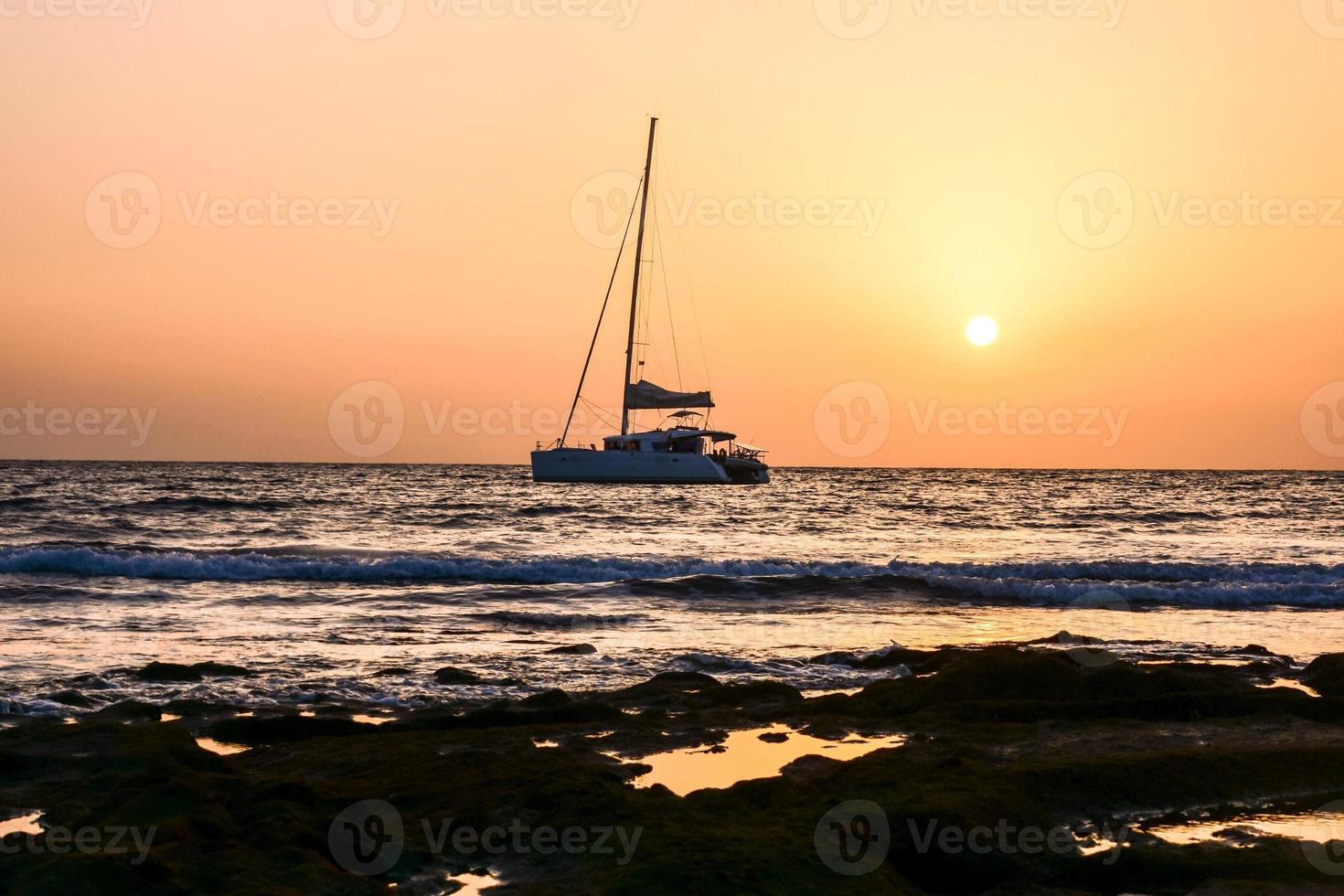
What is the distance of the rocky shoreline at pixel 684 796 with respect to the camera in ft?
17.4

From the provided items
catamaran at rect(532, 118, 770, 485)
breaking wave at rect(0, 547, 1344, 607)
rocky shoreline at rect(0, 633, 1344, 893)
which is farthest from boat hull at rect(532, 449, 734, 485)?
rocky shoreline at rect(0, 633, 1344, 893)

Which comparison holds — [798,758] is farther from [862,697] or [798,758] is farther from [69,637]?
[69,637]

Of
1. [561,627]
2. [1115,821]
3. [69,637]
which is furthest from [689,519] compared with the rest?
[1115,821]

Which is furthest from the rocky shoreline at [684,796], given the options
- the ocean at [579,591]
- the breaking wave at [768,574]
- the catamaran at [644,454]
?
the catamaran at [644,454]

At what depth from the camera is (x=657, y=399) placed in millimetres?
66562

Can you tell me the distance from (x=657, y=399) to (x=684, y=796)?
60.1 metres

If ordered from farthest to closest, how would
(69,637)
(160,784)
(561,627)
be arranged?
1. (561,627)
2. (69,637)
3. (160,784)

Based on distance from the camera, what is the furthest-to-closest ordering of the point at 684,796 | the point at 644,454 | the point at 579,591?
the point at 644,454
the point at 579,591
the point at 684,796

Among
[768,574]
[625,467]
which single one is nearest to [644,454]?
[625,467]

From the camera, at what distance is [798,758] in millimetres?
7801

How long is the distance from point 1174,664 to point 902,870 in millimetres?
6890

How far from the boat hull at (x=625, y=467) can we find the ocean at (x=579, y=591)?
17659 mm

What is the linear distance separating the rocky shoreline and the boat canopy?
56341 mm

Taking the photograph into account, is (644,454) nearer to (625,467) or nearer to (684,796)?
(625,467)
